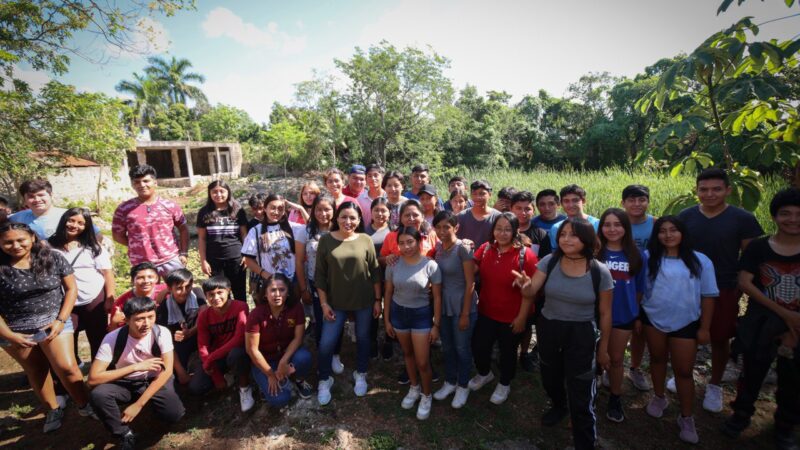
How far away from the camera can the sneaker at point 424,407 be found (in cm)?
301

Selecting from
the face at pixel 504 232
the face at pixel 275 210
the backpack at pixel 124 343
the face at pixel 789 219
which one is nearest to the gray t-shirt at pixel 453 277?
the face at pixel 504 232

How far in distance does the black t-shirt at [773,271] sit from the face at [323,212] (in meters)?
3.55

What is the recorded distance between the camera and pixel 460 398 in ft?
10.2

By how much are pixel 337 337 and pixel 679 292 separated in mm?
2931

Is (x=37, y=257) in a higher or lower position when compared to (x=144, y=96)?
lower

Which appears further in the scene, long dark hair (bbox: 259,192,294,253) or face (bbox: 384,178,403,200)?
face (bbox: 384,178,403,200)

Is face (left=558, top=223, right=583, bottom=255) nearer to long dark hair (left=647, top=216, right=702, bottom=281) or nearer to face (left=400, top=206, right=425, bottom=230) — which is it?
long dark hair (left=647, top=216, right=702, bottom=281)

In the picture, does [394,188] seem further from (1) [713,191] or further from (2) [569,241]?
(1) [713,191]

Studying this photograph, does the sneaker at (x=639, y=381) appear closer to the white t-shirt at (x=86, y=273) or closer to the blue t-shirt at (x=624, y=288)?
the blue t-shirt at (x=624, y=288)

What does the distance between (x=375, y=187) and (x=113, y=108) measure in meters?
12.5

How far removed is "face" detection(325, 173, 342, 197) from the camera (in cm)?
399

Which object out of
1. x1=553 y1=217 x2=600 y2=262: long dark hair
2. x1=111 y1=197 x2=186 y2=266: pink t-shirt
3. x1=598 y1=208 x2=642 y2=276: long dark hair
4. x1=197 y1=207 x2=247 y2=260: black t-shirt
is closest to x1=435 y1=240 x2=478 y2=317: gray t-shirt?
x1=553 y1=217 x2=600 y2=262: long dark hair

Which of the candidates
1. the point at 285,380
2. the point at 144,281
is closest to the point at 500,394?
the point at 285,380

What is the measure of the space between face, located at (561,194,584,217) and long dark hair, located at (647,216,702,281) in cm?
75
